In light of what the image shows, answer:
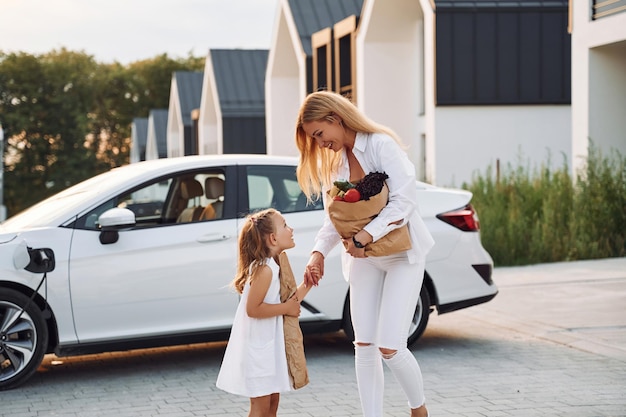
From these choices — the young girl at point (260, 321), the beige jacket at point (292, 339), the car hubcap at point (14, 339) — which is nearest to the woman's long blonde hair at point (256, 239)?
the young girl at point (260, 321)

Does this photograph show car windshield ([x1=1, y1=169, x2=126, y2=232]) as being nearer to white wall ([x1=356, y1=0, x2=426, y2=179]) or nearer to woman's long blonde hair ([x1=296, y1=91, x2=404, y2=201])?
woman's long blonde hair ([x1=296, y1=91, x2=404, y2=201])

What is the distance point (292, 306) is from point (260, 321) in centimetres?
18

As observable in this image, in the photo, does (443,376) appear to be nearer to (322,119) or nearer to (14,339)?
(322,119)

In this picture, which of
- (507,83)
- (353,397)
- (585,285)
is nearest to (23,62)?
(507,83)

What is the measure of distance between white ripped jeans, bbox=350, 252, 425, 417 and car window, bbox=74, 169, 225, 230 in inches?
112

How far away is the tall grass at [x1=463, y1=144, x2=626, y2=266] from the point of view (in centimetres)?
1630

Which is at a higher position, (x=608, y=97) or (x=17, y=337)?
(x=608, y=97)

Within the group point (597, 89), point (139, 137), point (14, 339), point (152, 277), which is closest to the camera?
point (14, 339)

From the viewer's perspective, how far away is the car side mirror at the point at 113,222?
757cm

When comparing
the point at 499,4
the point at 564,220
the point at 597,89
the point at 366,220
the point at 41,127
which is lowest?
the point at 564,220

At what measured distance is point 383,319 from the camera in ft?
17.6

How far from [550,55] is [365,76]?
18.0 feet

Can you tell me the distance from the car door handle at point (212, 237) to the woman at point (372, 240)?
2.46 metres

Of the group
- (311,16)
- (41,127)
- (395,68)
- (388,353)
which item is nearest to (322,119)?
(388,353)
